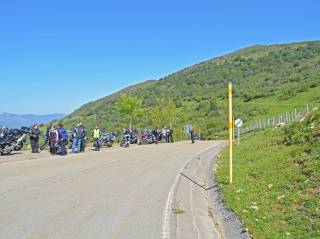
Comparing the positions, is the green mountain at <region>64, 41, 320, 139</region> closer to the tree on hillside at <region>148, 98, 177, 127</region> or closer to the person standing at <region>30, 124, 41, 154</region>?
the tree on hillside at <region>148, 98, 177, 127</region>

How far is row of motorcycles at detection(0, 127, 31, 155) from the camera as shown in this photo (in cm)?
2505

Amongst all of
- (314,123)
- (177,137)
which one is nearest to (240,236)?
(314,123)

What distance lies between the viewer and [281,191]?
35.6 feet

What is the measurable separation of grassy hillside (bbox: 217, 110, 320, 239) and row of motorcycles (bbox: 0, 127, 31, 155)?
42.7 ft

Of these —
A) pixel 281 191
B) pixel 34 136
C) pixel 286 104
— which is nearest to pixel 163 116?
pixel 286 104

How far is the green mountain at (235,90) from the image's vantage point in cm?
6550

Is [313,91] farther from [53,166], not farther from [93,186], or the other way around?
[93,186]

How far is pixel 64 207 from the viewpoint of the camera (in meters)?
10.0

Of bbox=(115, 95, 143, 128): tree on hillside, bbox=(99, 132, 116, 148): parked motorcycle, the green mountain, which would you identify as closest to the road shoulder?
bbox=(99, 132, 116, 148): parked motorcycle

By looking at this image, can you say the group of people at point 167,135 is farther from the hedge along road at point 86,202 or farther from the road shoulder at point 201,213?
the road shoulder at point 201,213

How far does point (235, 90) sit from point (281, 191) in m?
79.9

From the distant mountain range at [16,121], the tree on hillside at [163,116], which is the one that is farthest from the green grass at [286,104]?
the distant mountain range at [16,121]

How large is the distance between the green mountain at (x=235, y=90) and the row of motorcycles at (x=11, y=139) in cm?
3431

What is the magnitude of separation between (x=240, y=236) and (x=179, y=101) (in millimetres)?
79079
